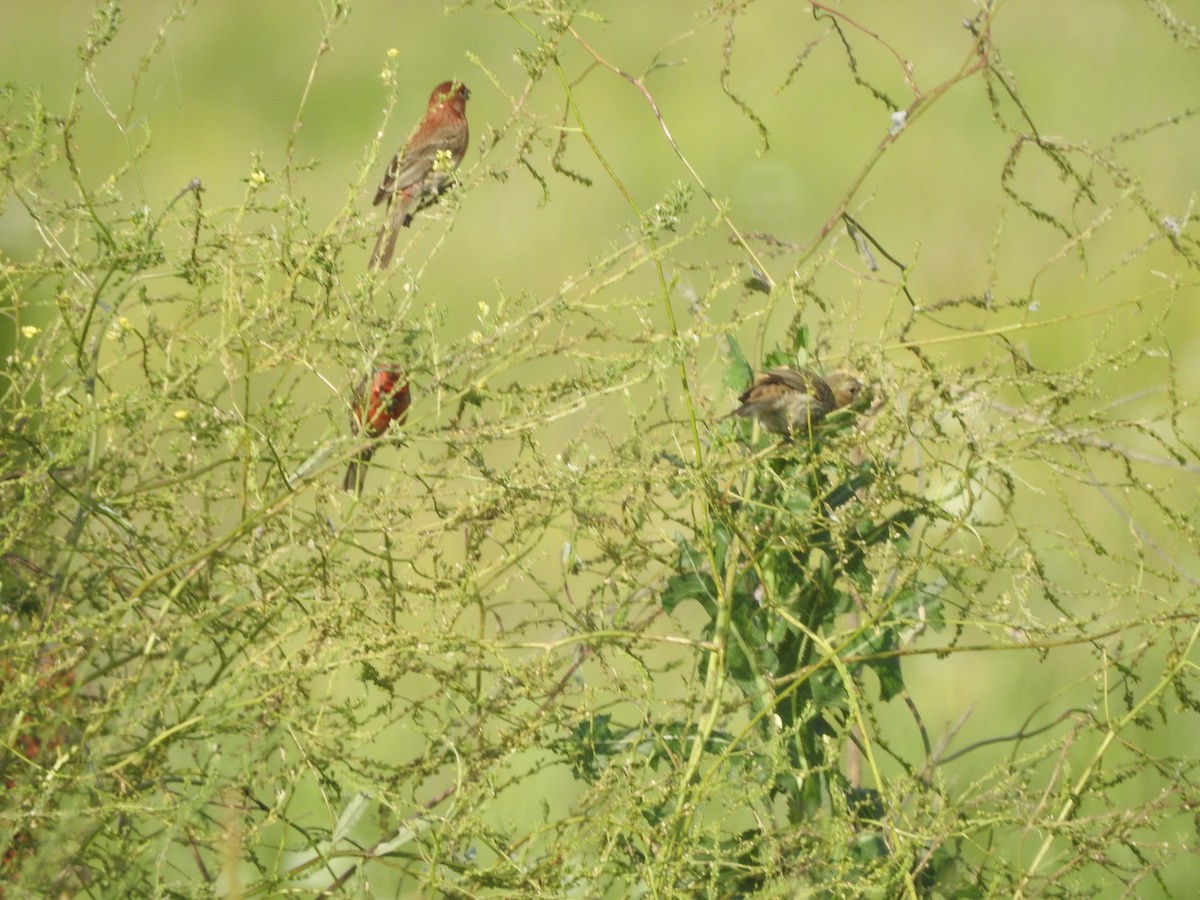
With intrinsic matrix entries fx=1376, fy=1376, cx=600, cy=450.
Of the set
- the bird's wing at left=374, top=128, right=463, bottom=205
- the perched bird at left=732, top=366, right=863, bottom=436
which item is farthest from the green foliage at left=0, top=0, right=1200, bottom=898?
the bird's wing at left=374, top=128, right=463, bottom=205

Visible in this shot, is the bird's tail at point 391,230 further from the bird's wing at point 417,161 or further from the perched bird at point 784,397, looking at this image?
the perched bird at point 784,397

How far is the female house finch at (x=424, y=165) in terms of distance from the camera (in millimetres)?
1510

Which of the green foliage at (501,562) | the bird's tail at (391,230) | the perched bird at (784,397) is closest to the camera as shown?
the green foliage at (501,562)

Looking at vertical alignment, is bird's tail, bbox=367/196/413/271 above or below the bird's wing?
below

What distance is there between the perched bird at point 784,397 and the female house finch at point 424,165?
1.51 feet

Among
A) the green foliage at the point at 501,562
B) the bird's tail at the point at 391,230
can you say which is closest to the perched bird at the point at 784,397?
the green foliage at the point at 501,562

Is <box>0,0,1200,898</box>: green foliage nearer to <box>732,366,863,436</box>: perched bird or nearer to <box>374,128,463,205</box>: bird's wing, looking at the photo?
<box>732,366,863,436</box>: perched bird

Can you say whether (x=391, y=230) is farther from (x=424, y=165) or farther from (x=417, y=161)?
(x=424, y=165)

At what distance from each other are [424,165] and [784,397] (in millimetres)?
880

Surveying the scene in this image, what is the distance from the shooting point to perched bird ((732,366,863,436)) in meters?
1.66

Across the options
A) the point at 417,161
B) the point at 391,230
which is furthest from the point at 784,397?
the point at 417,161

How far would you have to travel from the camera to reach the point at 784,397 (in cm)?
180

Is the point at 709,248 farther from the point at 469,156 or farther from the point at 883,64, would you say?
the point at 883,64

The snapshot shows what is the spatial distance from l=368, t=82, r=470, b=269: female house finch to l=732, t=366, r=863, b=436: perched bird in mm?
459
